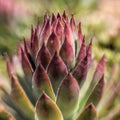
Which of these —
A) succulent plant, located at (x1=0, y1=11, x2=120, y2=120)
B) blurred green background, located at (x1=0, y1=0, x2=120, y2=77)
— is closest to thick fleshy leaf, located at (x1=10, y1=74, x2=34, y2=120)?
succulent plant, located at (x1=0, y1=11, x2=120, y2=120)

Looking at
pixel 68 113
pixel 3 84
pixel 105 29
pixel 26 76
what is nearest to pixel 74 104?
pixel 68 113

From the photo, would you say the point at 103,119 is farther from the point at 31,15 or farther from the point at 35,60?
the point at 31,15

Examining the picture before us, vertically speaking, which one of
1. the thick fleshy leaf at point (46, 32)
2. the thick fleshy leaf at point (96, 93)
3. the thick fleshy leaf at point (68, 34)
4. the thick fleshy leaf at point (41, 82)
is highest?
the thick fleshy leaf at point (46, 32)

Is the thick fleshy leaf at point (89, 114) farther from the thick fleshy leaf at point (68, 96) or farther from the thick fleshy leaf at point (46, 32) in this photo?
the thick fleshy leaf at point (46, 32)

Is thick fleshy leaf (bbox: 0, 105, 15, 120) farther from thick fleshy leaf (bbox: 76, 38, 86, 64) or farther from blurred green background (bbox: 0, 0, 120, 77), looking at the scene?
blurred green background (bbox: 0, 0, 120, 77)

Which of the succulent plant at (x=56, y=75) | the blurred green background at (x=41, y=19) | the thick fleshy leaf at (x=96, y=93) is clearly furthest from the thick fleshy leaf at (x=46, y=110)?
the blurred green background at (x=41, y=19)

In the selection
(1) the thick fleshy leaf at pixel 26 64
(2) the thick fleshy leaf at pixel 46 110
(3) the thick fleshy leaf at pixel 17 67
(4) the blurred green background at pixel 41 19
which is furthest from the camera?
(4) the blurred green background at pixel 41 19
